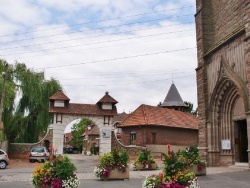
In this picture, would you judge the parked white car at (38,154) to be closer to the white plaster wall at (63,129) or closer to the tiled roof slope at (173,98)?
A: the white plaster wall at (63,129)

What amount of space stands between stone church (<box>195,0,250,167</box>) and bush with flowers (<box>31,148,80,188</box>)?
10454 millimetres

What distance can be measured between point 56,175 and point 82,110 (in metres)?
23.9

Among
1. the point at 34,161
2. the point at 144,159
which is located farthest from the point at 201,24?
the point at 34,161

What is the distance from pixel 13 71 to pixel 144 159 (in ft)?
65.7

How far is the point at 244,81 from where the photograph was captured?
17203mm

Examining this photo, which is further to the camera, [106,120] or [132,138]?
[132,138]

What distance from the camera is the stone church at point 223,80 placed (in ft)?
58.1

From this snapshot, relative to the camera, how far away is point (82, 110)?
107ft

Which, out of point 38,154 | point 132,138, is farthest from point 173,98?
point 38,154

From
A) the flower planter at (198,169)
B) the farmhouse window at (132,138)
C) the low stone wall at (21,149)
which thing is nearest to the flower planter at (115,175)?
the flower planter at (198,169)

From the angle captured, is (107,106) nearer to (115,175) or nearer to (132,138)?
(132,138)

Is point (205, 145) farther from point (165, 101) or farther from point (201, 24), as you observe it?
point (165, 101)

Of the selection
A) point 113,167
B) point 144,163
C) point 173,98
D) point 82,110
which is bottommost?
point 144,163

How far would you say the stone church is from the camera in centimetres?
1772
